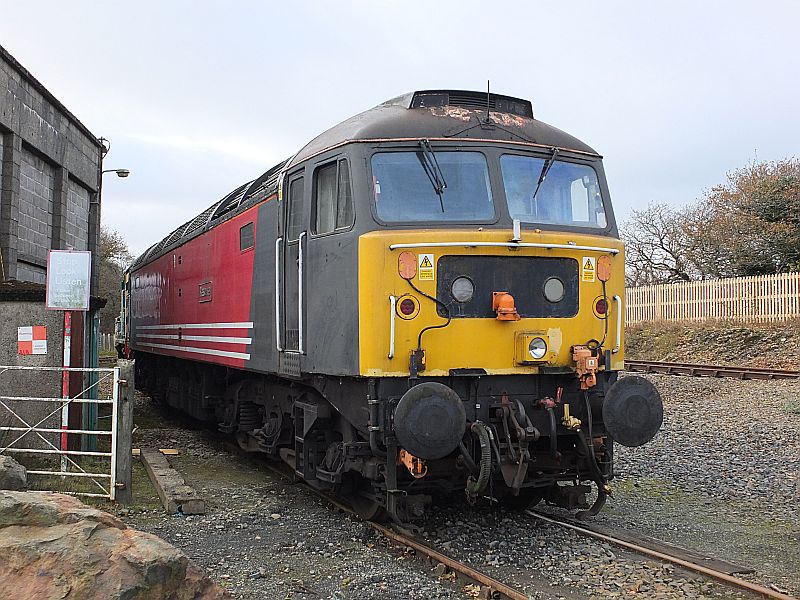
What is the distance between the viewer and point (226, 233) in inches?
397

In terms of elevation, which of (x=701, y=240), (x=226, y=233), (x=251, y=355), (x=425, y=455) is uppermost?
(x=701, y=240)

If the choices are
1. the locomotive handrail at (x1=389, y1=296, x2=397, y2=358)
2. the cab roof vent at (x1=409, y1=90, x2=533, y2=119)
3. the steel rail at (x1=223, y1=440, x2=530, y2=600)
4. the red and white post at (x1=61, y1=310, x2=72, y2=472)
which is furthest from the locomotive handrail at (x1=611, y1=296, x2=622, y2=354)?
the red and white post at (x1=61, y1=310, x2=72, y2=472)

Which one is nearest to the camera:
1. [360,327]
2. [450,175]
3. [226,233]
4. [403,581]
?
[403,581]

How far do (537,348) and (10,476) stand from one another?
4.68 metres

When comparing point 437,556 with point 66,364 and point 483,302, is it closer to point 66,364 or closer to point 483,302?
point 483,302

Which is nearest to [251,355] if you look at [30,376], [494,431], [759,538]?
[30,376]

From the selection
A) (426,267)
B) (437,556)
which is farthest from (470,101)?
(437,556)

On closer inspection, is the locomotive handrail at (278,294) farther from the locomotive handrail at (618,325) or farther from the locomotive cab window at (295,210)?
the locomotive handrail at (618,325)

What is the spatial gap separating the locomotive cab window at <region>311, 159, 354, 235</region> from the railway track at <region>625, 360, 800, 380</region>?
14.0 meters

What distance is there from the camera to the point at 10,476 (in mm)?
7230

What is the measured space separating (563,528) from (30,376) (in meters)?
6.10

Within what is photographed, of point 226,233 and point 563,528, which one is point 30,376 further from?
point 563,528

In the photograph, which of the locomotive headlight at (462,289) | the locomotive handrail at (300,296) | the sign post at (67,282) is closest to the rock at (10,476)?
the sign post at (67,282)

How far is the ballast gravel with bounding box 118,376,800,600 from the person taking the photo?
572cm
